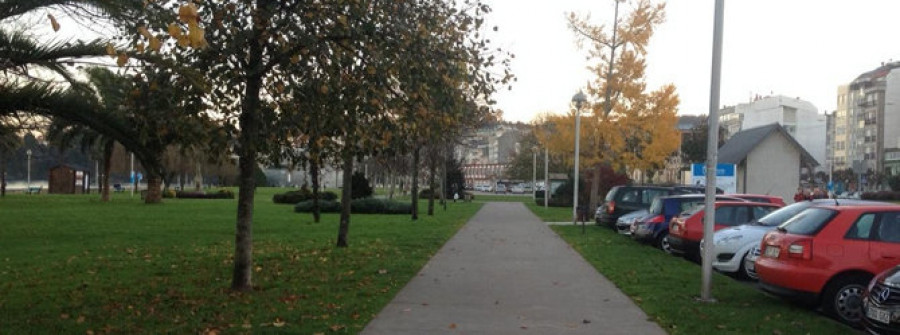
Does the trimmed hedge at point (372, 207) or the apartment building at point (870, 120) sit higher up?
the apartment building at point (870, 120)

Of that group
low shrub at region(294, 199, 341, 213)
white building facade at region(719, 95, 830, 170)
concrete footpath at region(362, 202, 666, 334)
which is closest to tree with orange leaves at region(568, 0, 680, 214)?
low shrub at region(294, 199, 341, 213)

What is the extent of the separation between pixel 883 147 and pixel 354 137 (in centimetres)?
11572

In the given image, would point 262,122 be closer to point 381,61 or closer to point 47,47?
point 381,61

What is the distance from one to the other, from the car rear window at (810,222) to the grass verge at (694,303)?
3.15 feet

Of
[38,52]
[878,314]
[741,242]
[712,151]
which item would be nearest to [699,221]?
[741,242]

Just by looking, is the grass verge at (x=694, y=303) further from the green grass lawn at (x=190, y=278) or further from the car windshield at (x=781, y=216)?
the green grass lawn at (x=190, y=278)

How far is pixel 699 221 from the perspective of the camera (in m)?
15.9

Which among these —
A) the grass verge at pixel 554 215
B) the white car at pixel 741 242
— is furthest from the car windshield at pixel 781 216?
the grass verge at pixel 554 215

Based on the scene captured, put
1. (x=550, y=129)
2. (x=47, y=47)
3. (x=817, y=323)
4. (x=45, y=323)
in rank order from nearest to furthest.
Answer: (x=45, y=323) → (x=817, y=323) → (x=47, y=47) → (x=550, y=129)

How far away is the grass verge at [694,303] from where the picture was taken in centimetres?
860

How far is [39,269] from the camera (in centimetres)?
1305

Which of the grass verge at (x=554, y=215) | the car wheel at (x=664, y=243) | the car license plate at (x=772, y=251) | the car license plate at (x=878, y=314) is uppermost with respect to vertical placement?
the car license plate at (x=772, y=251)

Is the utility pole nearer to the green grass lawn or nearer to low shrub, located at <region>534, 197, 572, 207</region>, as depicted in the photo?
the green grass lawn

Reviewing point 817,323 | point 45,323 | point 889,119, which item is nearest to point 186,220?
point 45,323
